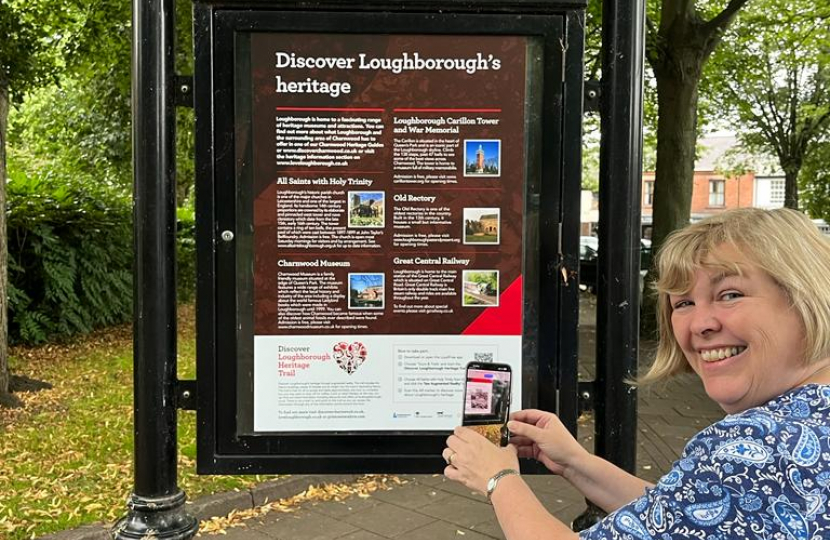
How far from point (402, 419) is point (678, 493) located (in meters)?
1.17

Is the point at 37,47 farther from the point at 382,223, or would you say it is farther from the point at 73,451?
the point at 382,223

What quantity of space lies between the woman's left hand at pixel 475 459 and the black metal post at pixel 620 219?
2.15ft

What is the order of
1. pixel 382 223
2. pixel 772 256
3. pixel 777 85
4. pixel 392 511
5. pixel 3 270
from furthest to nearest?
pixel 777 85 < pixel 3 270 < pixel 392 511 < pixel 382 223 < pixel 772 256

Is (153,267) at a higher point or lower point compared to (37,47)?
lower

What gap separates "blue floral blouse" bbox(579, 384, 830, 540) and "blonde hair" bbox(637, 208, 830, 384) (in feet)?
0.51

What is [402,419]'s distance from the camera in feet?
8.24

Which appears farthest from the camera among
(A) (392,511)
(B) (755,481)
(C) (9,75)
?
(C) (9,75)

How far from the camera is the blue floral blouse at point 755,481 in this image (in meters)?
1.38

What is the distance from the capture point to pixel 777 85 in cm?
2805

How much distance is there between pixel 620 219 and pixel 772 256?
2.96 feet

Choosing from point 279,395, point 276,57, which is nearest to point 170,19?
point 276,57

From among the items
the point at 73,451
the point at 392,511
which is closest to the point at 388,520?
the point at 392,511

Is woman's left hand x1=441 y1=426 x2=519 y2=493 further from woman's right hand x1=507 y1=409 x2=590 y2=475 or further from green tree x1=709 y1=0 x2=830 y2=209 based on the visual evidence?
green tree x1=709 y1=0 x2=830 y2=209

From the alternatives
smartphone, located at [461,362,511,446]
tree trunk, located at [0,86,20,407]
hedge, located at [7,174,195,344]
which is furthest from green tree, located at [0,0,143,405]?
smartphone, located at [461,362,511,446]
